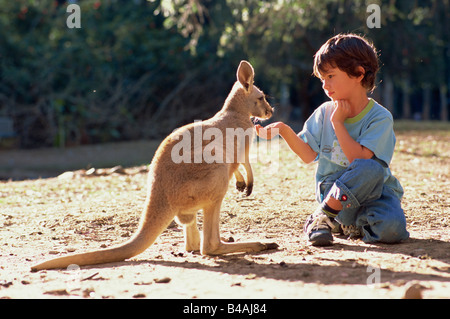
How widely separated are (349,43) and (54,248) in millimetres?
2105

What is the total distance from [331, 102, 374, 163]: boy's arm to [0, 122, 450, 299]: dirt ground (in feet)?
1.64

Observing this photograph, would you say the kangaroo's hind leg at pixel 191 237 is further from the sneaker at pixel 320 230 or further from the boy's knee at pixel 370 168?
the boy's knee at pixel 370 168

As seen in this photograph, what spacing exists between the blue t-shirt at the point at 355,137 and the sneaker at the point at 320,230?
32 cm

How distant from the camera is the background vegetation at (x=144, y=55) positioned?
1049 centimetres

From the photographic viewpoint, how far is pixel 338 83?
124 inches

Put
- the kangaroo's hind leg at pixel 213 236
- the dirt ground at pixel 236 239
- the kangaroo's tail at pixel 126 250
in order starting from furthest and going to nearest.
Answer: the kangaroo's hind leg at pixel 213 236
the kangaroo's tail at pixel 126 250
the dirt ground at pixel 236 239

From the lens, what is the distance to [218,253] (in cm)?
304

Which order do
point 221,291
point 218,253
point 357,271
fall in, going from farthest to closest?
point 218,253 < point 357,271 < point 221,291

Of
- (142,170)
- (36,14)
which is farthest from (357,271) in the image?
(36,14)

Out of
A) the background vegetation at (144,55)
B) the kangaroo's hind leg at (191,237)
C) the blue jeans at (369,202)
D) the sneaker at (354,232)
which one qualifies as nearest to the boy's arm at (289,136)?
the blue jeans at (369,202)

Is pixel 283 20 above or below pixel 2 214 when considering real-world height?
above

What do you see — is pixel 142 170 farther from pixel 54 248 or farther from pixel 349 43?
pixel 349 43

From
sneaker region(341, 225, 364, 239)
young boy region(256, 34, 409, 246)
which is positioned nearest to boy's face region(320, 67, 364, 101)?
young boy region(256, 34, 409, 246)

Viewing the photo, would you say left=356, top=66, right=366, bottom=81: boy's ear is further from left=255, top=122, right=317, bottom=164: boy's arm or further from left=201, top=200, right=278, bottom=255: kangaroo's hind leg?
left=201, top=200, right=278, bottom=255: kangaroo's hind leg
